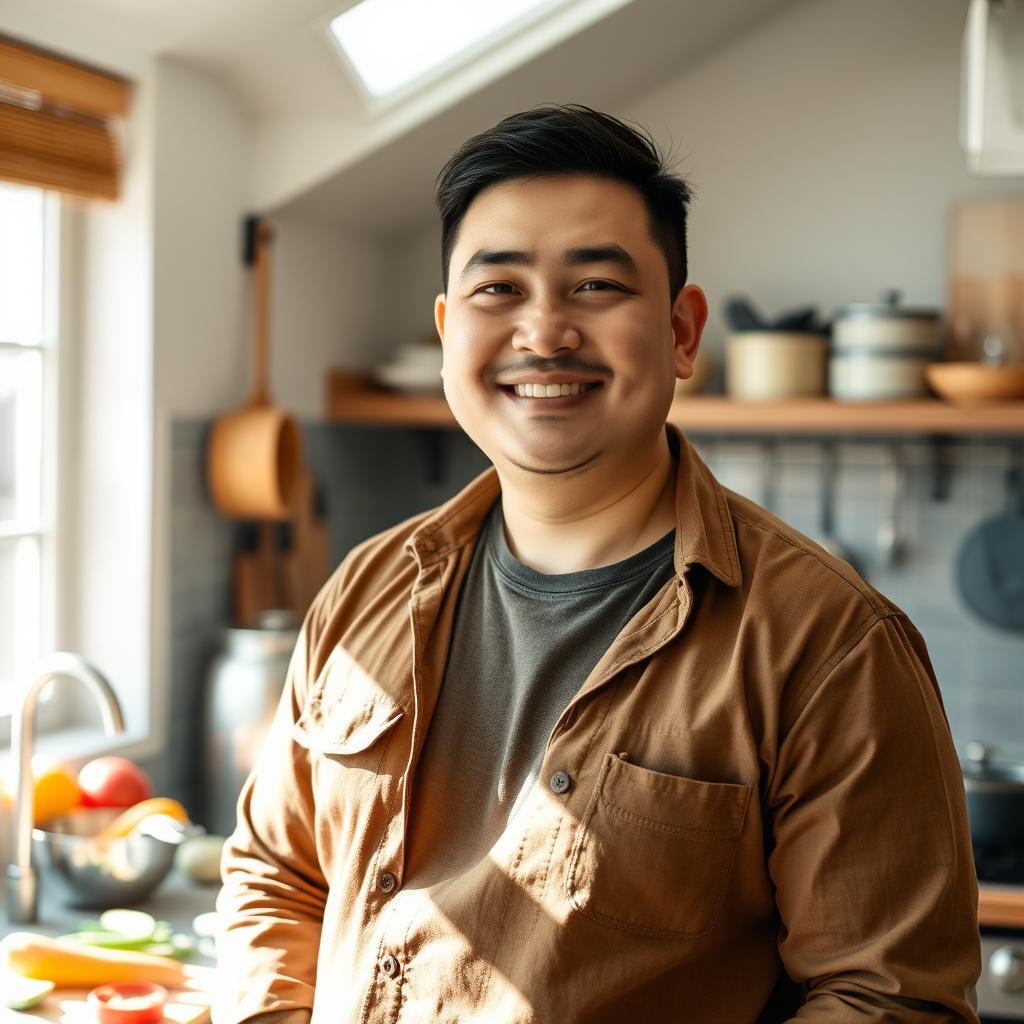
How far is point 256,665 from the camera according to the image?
2363 mm

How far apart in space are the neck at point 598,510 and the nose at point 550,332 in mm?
126

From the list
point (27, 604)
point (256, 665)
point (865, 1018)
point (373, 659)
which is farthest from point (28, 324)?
point (865, 1018)

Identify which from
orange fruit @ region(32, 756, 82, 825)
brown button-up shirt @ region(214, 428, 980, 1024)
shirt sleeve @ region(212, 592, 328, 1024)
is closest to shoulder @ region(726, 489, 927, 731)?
brown button-up shirt @ region(214, 428, 980, 1024)

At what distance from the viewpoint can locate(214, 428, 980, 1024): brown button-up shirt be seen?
3.46 ft

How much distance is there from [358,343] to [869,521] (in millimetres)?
1223

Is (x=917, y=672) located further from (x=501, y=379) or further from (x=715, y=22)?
(x=715, y=22)

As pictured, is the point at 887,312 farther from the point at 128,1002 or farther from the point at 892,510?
the point at 128,1002

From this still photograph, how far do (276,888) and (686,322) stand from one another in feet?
2.41

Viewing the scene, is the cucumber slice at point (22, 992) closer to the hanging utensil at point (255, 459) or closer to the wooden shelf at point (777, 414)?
the hanging utensil at point (255, 459)

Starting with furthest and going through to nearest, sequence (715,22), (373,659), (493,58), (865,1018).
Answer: (715,22), (493,58), (373,659), (865,1018)

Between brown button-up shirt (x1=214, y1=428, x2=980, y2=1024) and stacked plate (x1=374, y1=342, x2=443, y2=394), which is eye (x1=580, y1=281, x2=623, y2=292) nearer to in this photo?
brown button-up shirt (x1=214, y1=428, x2=980, y2=1024)

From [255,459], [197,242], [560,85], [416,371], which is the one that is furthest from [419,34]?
[255,459]

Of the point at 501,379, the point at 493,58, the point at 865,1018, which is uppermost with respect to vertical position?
the point at 493,58

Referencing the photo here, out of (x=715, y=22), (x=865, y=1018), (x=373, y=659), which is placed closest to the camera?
(x=865, y=1018)
